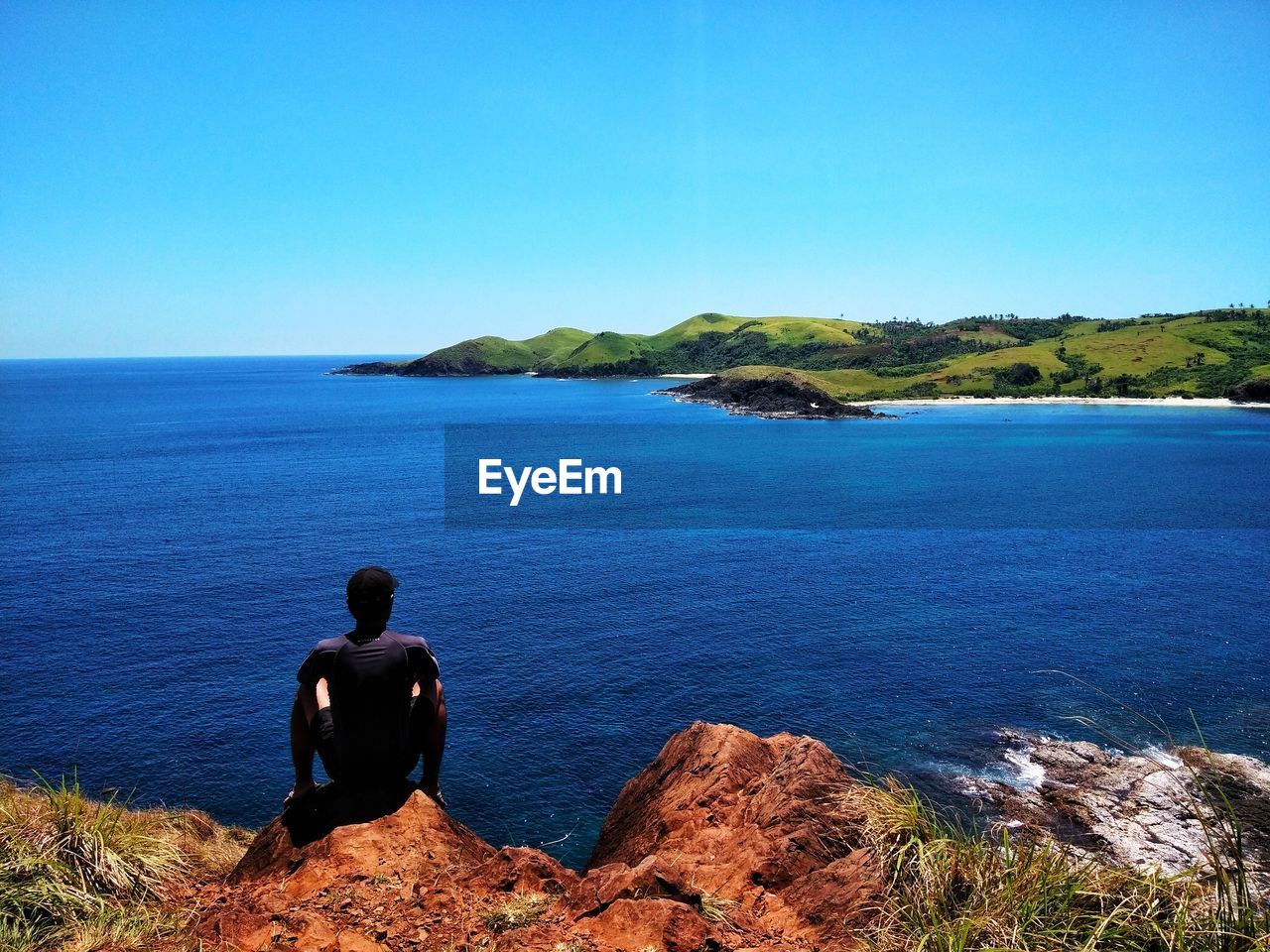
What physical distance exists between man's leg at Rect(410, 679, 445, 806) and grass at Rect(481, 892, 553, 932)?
63.7 inches

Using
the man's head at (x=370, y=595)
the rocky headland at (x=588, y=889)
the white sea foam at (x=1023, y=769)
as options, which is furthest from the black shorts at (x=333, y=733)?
the white sea foam at (x=1023, y=769)

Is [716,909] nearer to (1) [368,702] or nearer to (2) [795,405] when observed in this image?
(1) [368,702]

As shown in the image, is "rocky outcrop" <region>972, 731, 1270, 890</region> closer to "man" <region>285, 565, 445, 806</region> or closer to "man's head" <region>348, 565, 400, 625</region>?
"man" <region>285, 565, 445, 806</region>

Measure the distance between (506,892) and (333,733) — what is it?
257 centimetres

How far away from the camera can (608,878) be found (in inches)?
348

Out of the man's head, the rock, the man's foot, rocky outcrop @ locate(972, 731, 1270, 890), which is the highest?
the rock

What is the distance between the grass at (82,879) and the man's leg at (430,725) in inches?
109

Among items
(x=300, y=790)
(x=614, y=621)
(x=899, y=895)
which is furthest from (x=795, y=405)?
(x=300, y=790)

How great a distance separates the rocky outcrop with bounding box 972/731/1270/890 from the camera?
25828mm

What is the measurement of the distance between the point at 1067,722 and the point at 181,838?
→ 3572cm

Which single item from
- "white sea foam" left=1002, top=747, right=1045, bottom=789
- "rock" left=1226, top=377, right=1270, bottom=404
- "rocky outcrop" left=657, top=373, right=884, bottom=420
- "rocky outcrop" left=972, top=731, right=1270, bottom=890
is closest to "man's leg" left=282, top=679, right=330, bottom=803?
"rocky outcrop" left=972, top=731, right=1270, bottom=890

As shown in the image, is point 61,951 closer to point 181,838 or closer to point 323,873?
point 323,873

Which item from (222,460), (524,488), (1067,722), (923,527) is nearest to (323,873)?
(1067,722)

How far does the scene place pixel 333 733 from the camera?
29.4 ft
